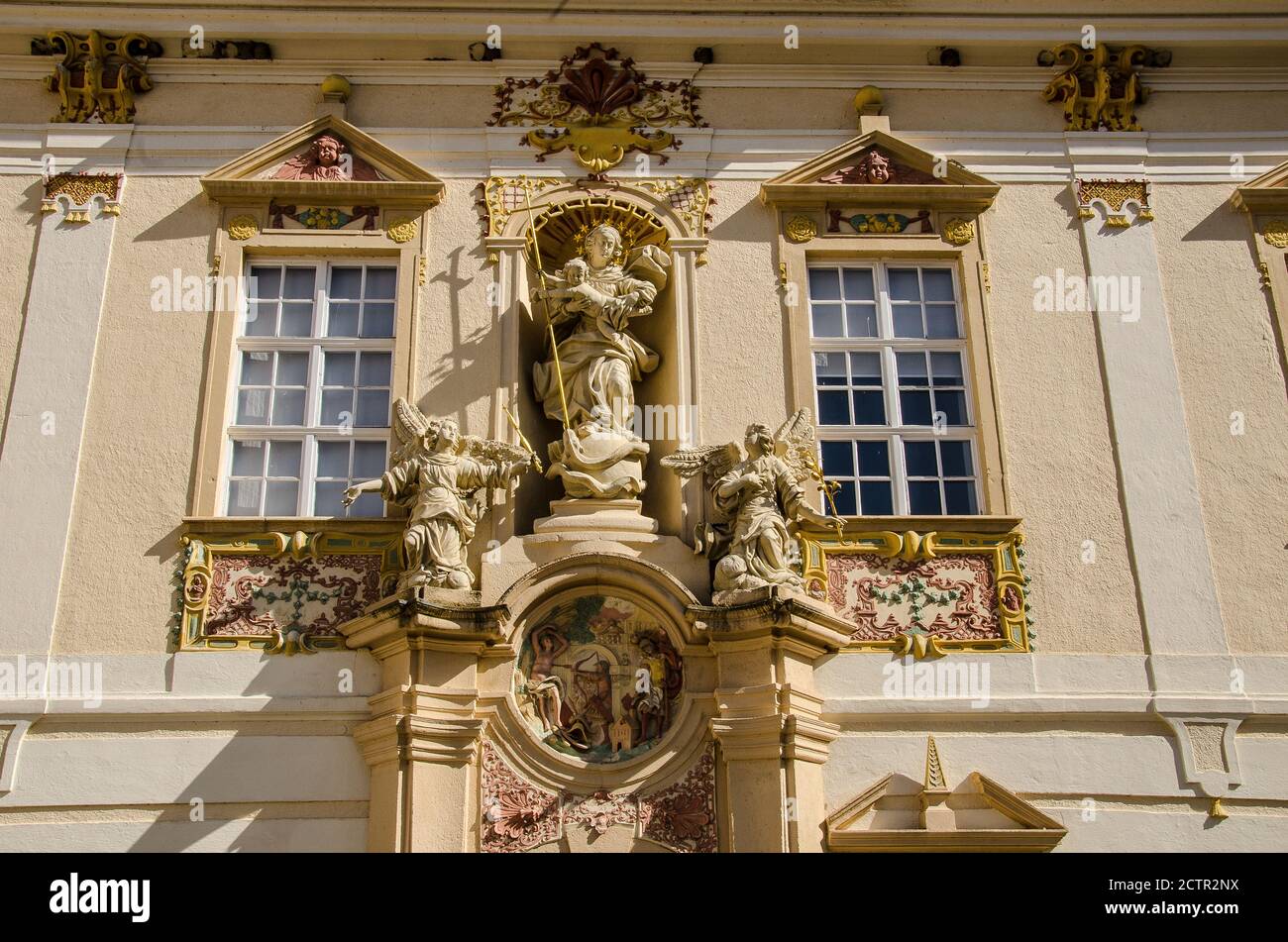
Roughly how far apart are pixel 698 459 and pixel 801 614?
1249 mm

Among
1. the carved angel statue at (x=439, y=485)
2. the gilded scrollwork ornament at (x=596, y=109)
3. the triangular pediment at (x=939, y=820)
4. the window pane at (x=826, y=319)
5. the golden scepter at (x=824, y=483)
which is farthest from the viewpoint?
the gilded scrollwork ornament at (x=596, y=109)

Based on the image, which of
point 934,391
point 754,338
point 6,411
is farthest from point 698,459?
point 6,411

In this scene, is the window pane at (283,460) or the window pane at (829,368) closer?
the window pane at (283,460)

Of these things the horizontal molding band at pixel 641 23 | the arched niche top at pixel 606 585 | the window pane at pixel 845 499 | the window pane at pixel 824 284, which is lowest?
the arched niche top at pixel 606 585

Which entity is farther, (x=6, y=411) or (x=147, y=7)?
(x=147, y=7)

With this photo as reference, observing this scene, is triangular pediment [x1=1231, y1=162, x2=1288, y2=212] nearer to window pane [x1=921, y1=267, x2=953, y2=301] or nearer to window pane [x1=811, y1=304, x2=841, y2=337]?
window pane [x1=921, y1=267, x2=953, y2=301]

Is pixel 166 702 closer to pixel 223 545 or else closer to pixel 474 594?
pixel 223 545

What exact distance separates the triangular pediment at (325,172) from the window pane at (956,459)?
148 inches

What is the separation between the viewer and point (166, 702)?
851 centimetres

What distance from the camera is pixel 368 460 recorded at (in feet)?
31.0

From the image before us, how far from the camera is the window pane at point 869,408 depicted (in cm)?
966

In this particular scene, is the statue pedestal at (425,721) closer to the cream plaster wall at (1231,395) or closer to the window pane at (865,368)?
the window pane at (865,368)

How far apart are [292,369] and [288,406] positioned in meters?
0.27

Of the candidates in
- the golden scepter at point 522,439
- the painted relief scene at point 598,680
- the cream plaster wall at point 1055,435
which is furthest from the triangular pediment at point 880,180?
the painted relief scene at point 598,680
